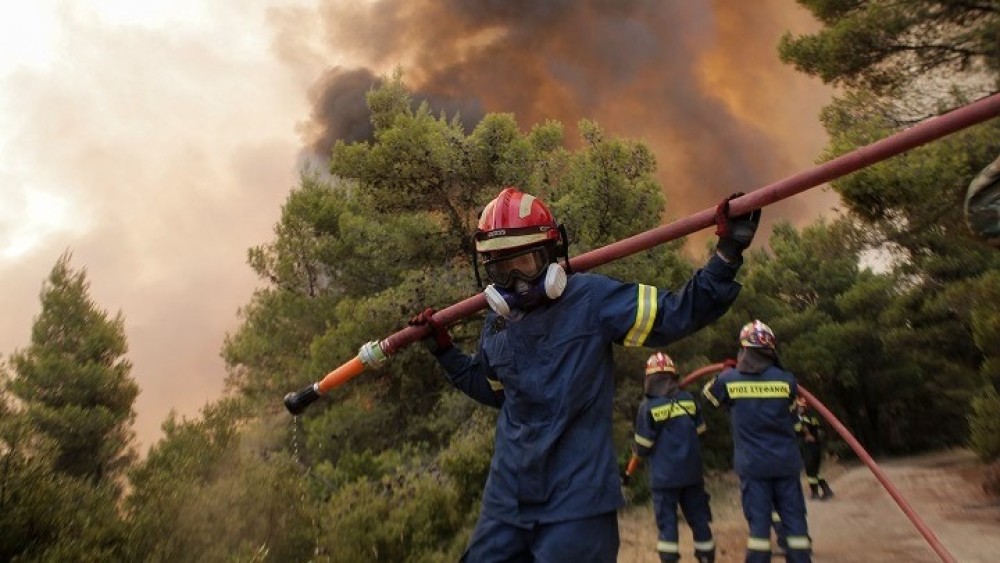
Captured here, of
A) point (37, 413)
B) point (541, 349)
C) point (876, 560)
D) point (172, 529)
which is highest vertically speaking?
point (37, 413)

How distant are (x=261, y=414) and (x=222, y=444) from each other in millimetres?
11569

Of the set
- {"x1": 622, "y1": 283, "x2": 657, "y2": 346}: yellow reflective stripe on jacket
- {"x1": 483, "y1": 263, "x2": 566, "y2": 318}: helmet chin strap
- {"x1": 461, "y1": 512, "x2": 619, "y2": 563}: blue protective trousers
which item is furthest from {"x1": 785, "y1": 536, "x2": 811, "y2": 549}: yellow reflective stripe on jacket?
{"x1": 483, "y1": 263, "x2": 566, "y2": 318}: helmet chin strap

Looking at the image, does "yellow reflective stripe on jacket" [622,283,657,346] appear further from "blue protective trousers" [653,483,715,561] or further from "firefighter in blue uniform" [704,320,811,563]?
"blue protective trousers" [653,483,715,561]

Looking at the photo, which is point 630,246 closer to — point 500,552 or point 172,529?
point 500,552

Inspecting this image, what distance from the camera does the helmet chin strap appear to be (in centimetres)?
287

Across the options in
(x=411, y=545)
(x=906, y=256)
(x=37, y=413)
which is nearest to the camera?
(x=411, y=545)

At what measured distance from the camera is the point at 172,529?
3801 millimetres

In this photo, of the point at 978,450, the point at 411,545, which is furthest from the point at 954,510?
the point at 411,545

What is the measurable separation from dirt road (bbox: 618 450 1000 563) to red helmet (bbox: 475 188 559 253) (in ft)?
19.6

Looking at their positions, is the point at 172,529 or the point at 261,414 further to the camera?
the point at 261,414

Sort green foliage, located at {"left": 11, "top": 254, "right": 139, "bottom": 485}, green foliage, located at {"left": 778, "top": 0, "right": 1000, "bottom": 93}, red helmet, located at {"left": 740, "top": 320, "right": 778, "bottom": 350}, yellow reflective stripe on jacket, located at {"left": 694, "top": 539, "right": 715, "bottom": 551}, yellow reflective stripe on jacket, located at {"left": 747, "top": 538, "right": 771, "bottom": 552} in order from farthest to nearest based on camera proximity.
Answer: green foliage, located at {"left": 11, "top": 254, "right": 139, "bottom": 485}, green foliage, located at {"left": 778, "top": 0, "right": 1000, "bottom": 93}, yellow reflective stripe on jacket, located at {"left": 694, "top": 539, "right": 715, "bottom": 551}, red helmet, located at {"left": 740, "top": 320, "right": 778, "bottom": 350}, yellow reflective stripe on jacket, located at {"left": 747, "top": 538, "right": 771, "bottom": 552}

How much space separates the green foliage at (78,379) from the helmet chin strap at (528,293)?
1558 cm

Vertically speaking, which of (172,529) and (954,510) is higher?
(172,529)

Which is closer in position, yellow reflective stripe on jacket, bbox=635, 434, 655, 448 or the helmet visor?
the helmet visor
